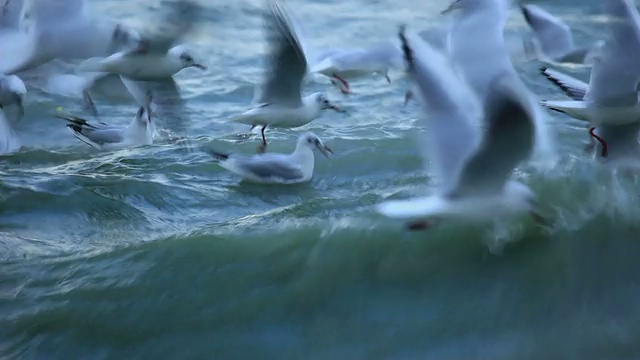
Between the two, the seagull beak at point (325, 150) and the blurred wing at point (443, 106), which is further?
the seagull beak at point (325, 150)

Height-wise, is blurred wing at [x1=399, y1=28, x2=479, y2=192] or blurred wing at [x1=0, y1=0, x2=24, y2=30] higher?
blurred wing at [x1=399, y1=28, x2=479, y2=192]

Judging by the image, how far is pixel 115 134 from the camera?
6586 millimetres

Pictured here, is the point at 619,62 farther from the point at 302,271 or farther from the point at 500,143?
the point at 302,271

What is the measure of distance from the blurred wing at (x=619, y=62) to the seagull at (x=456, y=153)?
1.28m

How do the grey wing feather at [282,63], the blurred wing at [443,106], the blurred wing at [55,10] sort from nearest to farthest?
1. the blurred wing at [443,106]
2. the grey wing feather at [282,63]
3. the blurred wing at [55,10]

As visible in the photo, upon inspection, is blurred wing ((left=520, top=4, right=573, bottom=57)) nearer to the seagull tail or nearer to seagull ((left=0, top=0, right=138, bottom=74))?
seagull ((left=0, top=0, right=138, bottom=74))

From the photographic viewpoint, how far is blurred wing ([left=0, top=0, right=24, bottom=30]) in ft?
20.5

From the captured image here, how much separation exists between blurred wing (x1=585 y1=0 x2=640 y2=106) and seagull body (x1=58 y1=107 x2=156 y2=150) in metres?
3.14

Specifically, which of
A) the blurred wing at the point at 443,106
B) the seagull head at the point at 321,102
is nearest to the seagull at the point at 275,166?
the seagull head at the point at 321,102

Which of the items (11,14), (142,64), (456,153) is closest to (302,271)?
(456,153)

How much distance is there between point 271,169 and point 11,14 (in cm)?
217

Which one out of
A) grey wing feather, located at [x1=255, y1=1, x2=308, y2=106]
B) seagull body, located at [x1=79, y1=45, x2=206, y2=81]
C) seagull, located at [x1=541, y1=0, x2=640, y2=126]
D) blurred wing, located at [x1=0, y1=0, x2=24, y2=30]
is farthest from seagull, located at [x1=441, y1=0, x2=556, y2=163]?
blurred wing, located at [x1=0, y1=0, x2=24, y2=30]

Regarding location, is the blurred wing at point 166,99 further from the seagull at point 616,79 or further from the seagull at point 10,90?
the seagull at point 616,79

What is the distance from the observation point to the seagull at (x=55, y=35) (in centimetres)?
602
